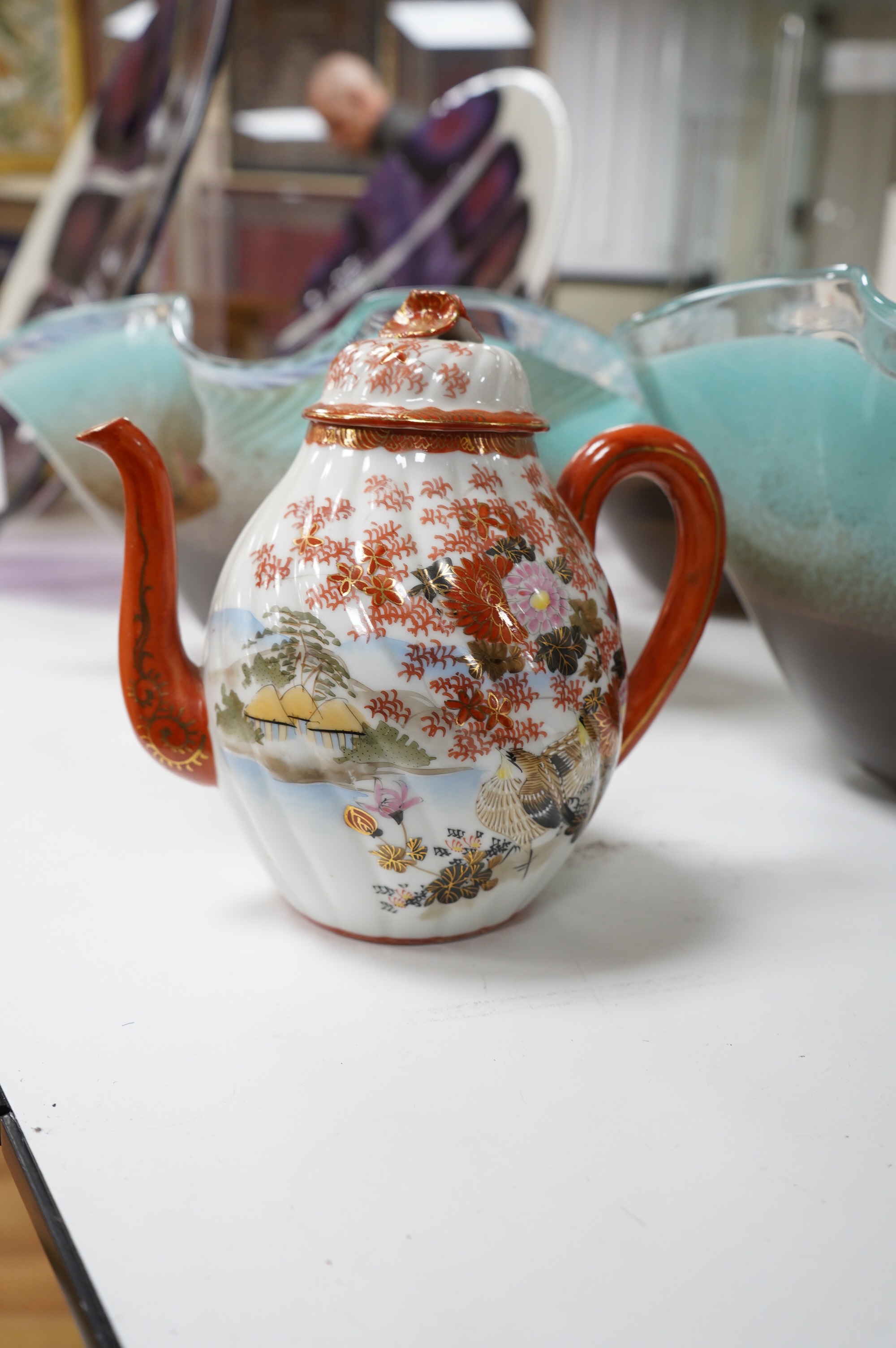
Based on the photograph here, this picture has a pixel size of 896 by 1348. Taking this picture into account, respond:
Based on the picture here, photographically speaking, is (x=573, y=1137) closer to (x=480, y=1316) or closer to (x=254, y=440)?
(x=480, y=1316)

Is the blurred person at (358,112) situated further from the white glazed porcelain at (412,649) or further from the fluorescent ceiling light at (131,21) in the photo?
the white glazed porcelain at (412,649)

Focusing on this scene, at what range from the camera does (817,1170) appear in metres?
0.26

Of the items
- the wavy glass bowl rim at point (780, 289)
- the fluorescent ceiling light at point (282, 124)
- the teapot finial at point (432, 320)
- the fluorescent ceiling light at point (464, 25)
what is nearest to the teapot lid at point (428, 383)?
the teapot finial at point (432, 320)

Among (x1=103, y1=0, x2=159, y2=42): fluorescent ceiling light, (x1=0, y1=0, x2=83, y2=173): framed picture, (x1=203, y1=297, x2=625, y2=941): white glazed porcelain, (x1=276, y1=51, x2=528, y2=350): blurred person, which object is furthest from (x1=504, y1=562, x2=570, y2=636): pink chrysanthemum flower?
(x1=0, y1=0, x2=83, y2=173): framed picture

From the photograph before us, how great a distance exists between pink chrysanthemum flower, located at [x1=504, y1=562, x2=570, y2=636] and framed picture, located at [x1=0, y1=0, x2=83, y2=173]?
5.66 ft

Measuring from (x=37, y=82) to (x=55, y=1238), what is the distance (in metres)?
1.92

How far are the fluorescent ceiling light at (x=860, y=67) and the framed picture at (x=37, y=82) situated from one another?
1379 millimetres

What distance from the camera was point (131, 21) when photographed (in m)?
1.44

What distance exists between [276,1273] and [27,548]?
0.89 m

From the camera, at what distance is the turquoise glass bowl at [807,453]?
406 mm

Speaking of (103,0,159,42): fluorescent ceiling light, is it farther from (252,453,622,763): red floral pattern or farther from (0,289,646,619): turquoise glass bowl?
(252,453,622,763): red floral pattern

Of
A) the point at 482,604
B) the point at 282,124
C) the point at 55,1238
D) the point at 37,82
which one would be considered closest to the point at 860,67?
the point at 282,124

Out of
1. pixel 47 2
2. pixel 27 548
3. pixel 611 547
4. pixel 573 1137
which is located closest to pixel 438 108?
pixel 611 547

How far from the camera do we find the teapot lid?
32 centimetres
